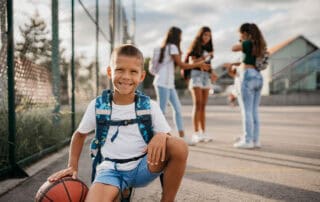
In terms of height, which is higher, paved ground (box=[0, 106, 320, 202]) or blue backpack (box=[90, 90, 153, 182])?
blue backpack (box=[90, 90, 153, 182])

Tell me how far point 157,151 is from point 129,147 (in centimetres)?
29

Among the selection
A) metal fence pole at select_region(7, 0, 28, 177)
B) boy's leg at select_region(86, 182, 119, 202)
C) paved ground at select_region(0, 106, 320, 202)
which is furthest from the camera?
metal fence pole at select_region(7, 0, 28, 177)

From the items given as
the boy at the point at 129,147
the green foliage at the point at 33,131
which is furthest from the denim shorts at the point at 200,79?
the boy at the point at 129,147

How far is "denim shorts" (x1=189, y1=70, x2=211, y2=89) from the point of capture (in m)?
6.53

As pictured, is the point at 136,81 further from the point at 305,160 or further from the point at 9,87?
the point at 305,160

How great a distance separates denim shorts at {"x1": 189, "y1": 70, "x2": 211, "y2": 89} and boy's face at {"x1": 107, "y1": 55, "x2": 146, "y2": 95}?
13.2 ft

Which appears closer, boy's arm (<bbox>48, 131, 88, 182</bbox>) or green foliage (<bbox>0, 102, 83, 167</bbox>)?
boy's arm (<bbox>48, 131, 88, 182</bbox>)

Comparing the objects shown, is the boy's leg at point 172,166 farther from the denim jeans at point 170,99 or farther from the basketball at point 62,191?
the denim jeans at point 170,99

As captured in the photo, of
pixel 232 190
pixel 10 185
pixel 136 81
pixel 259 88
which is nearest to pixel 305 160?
pixel 259 88

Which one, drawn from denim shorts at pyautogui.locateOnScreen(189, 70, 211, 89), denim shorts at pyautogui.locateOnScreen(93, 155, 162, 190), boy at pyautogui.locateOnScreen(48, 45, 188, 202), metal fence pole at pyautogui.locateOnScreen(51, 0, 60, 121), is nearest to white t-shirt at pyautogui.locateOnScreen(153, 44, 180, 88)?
denim shorts at pyautogui.locateOnScreen(189, 70, 211, 89)

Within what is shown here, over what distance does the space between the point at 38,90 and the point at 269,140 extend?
4.30 metres

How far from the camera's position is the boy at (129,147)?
2.37 m

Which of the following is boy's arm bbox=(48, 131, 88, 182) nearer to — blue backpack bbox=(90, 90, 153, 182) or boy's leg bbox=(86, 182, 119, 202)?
blue backpack bbox=(90, 90, 153, 182)

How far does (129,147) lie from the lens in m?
2.53
